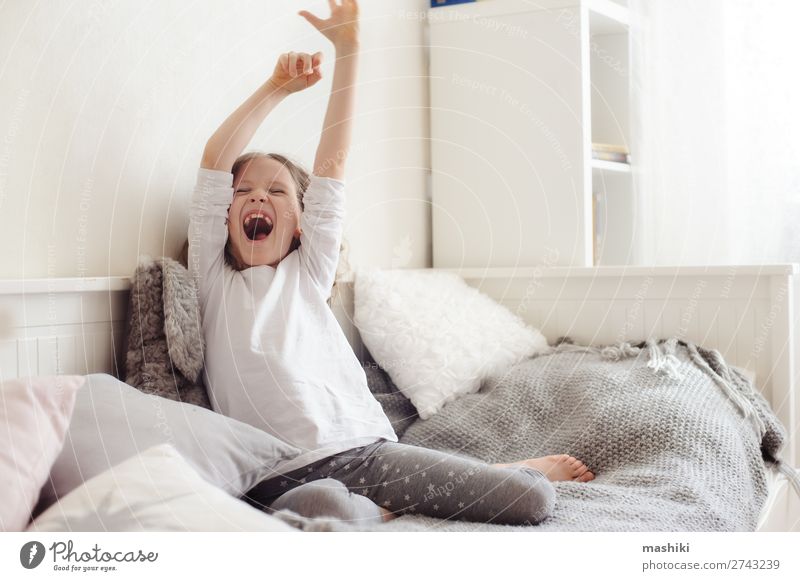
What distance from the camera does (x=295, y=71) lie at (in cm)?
82

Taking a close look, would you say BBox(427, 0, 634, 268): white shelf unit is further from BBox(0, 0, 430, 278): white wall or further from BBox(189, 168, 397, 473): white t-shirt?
BBox(189, 168, 397, 473): white t-shirt

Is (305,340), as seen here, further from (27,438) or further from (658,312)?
(658,312)

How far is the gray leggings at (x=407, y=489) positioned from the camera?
664 mm

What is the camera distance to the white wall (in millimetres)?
681

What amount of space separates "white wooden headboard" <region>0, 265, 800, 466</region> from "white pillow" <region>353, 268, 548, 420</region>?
1.2 inches

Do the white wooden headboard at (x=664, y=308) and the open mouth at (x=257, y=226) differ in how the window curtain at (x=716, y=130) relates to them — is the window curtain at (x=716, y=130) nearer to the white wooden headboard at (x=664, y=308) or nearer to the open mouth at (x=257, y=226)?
the white wooden headboard at (x=664, y=308)

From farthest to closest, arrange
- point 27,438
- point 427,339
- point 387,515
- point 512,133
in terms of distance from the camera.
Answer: point 512,133 → point 427,339 → point 387,515 → point 27,438

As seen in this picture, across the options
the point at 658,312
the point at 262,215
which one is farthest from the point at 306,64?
the point at 658,312

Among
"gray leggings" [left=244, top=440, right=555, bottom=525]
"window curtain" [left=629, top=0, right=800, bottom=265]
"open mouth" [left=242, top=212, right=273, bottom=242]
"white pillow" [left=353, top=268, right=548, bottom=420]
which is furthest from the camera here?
"window curtain" [left=629, top=0, right=800, bottom=265]

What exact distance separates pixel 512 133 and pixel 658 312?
36cm

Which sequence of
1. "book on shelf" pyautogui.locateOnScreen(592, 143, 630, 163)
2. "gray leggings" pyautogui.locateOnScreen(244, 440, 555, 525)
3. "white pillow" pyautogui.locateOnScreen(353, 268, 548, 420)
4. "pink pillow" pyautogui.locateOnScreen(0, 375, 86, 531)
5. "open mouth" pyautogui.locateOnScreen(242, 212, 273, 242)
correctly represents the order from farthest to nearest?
"book on shelf" pyautogui.locateOnScreen(592, 143, 630, 163)
"white pillow" pyautogui.locateOnScreen(353, 268, 548, 420)
"open mouth" pyautogui.locateOnScreen(242, 212, 273, 242)
"gray leggings" pyautogui.locateOnScreen(244, 440, 555, 525)
"pink pillow" pyautogui.locateOnScreen(0, 375, 86, 531)

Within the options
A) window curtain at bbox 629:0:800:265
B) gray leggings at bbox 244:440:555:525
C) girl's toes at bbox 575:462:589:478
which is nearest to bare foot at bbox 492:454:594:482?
girl's toes at bbox 575:462:589:478

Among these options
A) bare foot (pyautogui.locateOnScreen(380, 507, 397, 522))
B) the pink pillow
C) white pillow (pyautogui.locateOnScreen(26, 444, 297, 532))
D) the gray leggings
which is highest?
the pink pillow
